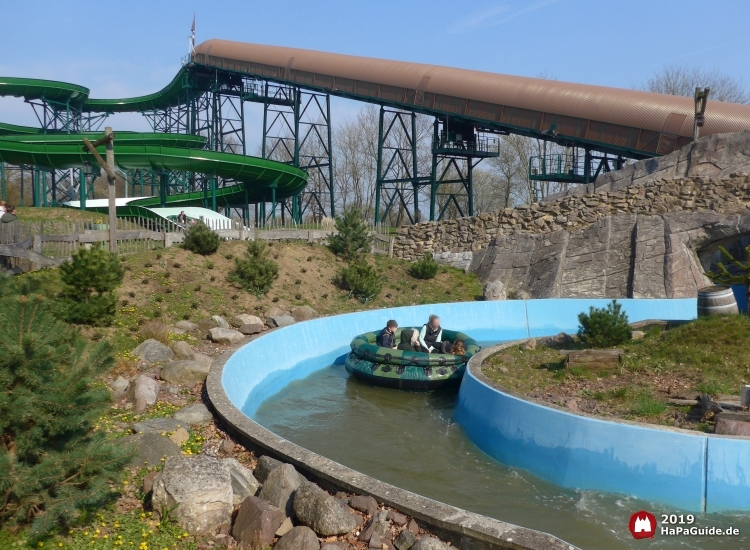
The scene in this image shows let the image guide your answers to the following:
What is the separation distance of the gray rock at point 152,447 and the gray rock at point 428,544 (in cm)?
279

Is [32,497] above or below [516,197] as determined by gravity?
below

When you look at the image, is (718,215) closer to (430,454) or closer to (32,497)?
(430,454)

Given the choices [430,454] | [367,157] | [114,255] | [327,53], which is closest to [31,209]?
[114,255]

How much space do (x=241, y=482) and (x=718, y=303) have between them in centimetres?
853

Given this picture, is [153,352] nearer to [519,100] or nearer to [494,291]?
[494,291]

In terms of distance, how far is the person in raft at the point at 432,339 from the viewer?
39.2ft

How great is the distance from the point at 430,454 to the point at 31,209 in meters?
21.3

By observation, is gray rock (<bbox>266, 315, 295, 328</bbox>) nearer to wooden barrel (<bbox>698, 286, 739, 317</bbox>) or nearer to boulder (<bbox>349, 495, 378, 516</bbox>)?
wooden barrel (<bbox>698, 286, 739, 317</bbox>)

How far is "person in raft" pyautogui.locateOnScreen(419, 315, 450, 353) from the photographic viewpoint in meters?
12.0

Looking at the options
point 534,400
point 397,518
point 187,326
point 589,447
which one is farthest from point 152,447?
point 187,326

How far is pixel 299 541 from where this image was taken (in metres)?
4.76

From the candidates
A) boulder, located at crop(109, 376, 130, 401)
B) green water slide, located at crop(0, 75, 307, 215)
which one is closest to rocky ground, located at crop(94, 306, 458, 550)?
boulder, located at crop(109, 376, 130, 401)

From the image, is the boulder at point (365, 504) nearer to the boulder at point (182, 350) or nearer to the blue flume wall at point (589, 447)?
the blue flume wall at point (589, 447)

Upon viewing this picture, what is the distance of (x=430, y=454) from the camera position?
8.09 metres
